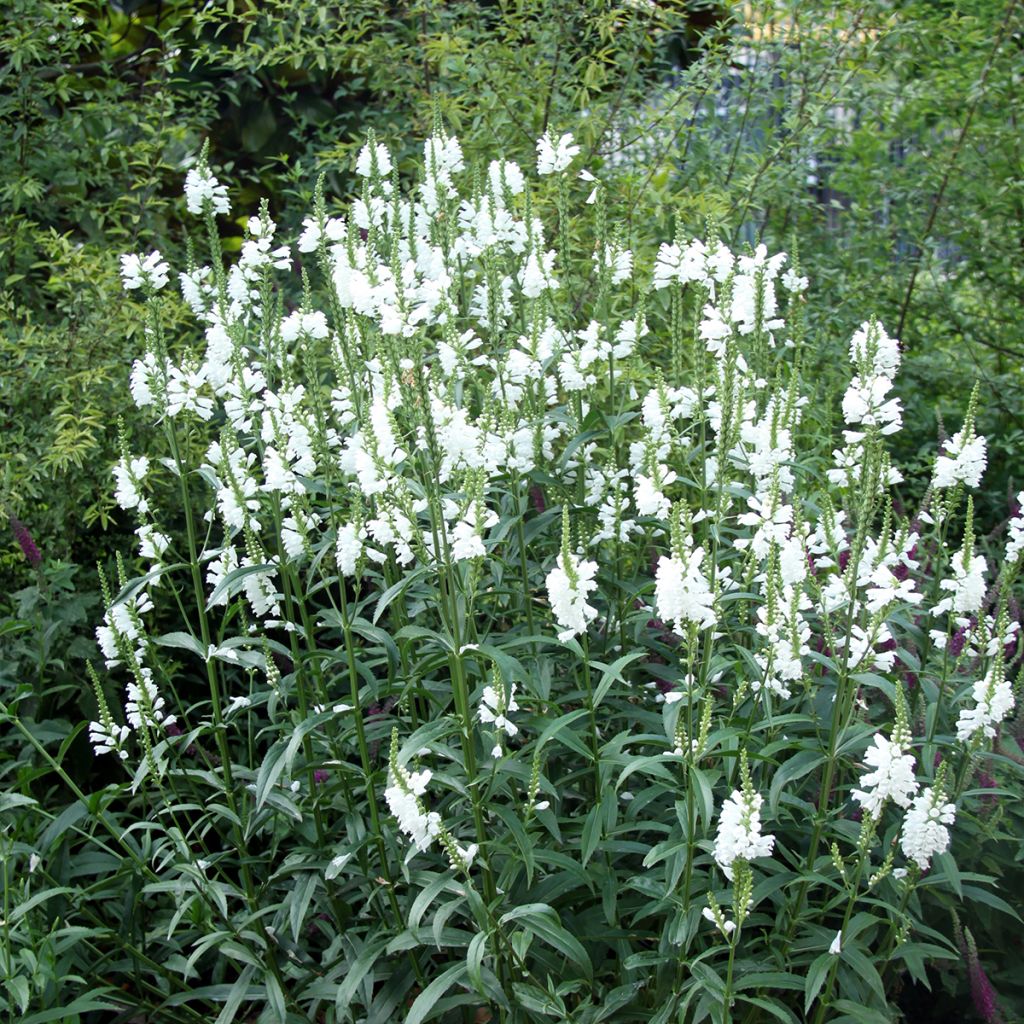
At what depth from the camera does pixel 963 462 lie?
2.99 m

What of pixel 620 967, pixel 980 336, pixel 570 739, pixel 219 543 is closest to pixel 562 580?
pixel 570 739

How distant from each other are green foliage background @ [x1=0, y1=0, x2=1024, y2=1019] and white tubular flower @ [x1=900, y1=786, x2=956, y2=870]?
8.57 feet

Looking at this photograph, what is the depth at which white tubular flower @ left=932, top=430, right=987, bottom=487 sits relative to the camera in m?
2.97

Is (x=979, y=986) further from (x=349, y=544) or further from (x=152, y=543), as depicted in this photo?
(x=152, y=543)

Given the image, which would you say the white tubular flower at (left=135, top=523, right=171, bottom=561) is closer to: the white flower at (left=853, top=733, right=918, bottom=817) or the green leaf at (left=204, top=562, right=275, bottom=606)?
the green leaf at (left=204, top=562, right=275, bottom=606)

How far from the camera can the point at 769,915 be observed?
3.13 meters

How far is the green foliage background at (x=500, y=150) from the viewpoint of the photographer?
479 cm

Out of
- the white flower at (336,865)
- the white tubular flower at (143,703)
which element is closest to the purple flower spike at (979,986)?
the white flower at (336,865)

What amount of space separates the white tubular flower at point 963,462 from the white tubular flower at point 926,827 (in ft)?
2.58

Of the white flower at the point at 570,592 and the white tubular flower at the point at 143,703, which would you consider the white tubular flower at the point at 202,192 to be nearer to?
the white tubular flower at the point at 143,703

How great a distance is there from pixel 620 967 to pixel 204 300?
2189 millimetres

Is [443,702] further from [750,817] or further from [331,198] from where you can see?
[331,198]

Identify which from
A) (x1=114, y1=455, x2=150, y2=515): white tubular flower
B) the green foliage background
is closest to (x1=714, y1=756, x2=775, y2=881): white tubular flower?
(x1=114, y1=455, x2=150, y2=515): white tubular flower

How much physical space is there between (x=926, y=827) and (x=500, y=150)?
338cm
